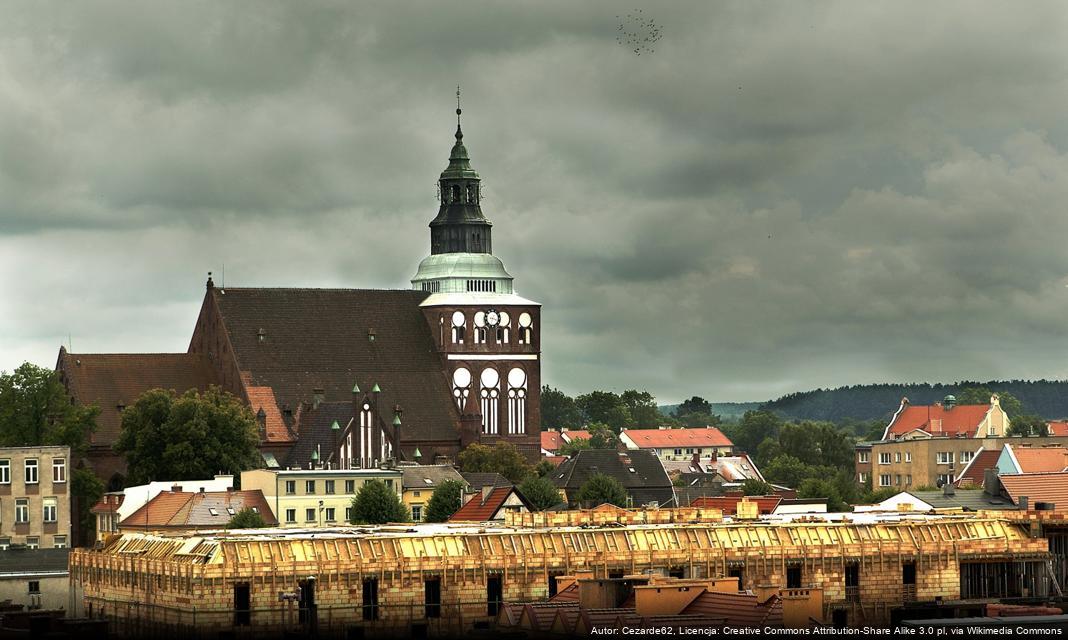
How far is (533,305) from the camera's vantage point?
595ft

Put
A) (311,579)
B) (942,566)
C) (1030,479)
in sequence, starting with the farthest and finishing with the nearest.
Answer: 1. (1030,479)
2. (942,566)
3. (311,579)

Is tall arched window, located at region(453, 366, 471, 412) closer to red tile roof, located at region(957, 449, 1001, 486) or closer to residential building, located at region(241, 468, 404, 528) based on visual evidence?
residential building, located at region(241, 468, 404, 528)

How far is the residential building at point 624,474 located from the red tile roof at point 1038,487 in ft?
154

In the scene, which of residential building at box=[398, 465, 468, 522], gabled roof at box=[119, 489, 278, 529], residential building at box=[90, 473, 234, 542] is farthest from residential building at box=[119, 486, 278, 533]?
residential building at box=[398, 465, 468, 522]

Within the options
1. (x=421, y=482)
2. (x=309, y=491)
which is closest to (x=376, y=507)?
(x=309, y=491)

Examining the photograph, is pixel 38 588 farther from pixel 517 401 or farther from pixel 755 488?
pixel 755 488

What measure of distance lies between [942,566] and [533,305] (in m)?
84.3

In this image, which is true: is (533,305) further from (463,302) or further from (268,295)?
(268,295)

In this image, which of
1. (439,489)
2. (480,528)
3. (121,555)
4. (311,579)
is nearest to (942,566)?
(480,528)

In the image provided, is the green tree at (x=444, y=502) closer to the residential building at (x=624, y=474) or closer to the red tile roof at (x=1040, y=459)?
the residential building at (x=624, y=474)

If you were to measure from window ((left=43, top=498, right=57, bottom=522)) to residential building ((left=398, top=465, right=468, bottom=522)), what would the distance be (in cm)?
2024

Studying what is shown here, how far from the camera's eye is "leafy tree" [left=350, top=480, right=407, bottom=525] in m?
136

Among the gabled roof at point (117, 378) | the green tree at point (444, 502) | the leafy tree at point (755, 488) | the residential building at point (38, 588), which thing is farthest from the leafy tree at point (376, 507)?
the leafy tree at point (755, 488)

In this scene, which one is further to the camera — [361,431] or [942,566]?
[361,431]
